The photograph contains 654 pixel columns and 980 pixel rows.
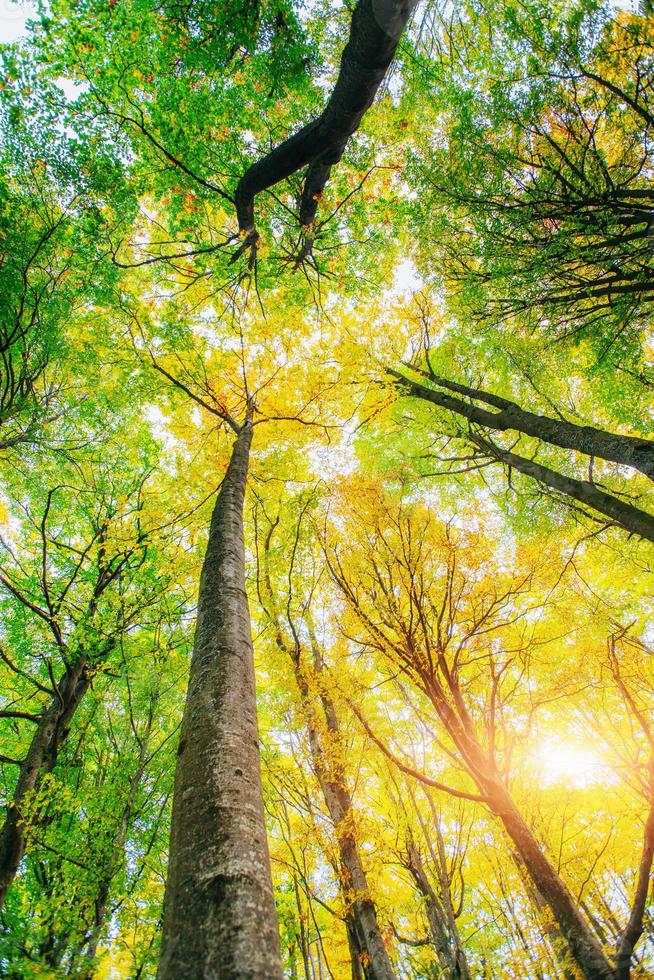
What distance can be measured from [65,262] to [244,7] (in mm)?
3918

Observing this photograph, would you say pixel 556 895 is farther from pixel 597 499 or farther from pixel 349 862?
pixel 597 499

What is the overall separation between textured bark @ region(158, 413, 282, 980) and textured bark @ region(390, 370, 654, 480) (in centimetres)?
515

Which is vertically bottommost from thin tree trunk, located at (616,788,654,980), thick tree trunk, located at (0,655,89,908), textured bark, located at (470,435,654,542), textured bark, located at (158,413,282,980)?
thin tree trunk, located at (616,788,654,980)

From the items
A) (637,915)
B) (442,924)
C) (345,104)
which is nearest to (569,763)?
(442,924)

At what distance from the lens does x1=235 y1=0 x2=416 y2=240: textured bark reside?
311 cm

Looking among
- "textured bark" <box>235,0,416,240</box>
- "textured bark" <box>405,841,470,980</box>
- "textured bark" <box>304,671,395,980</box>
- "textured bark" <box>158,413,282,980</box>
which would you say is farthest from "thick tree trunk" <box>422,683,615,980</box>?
"textured bark" <box>235,0,416,240</box>

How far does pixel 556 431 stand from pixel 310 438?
13.7 feet

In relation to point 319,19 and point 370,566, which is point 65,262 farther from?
point 370,566

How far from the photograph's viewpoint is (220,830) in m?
1.22

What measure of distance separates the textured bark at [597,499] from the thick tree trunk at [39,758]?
24.5 ft

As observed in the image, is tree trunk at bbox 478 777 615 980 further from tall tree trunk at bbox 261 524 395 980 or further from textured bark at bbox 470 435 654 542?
textured bark at bbox 470 435 654 542

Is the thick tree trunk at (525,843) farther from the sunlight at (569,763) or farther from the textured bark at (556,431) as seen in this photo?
the sunlight at (569,763)

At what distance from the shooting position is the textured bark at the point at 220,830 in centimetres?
93

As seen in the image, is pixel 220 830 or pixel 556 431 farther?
pixel 556 431
